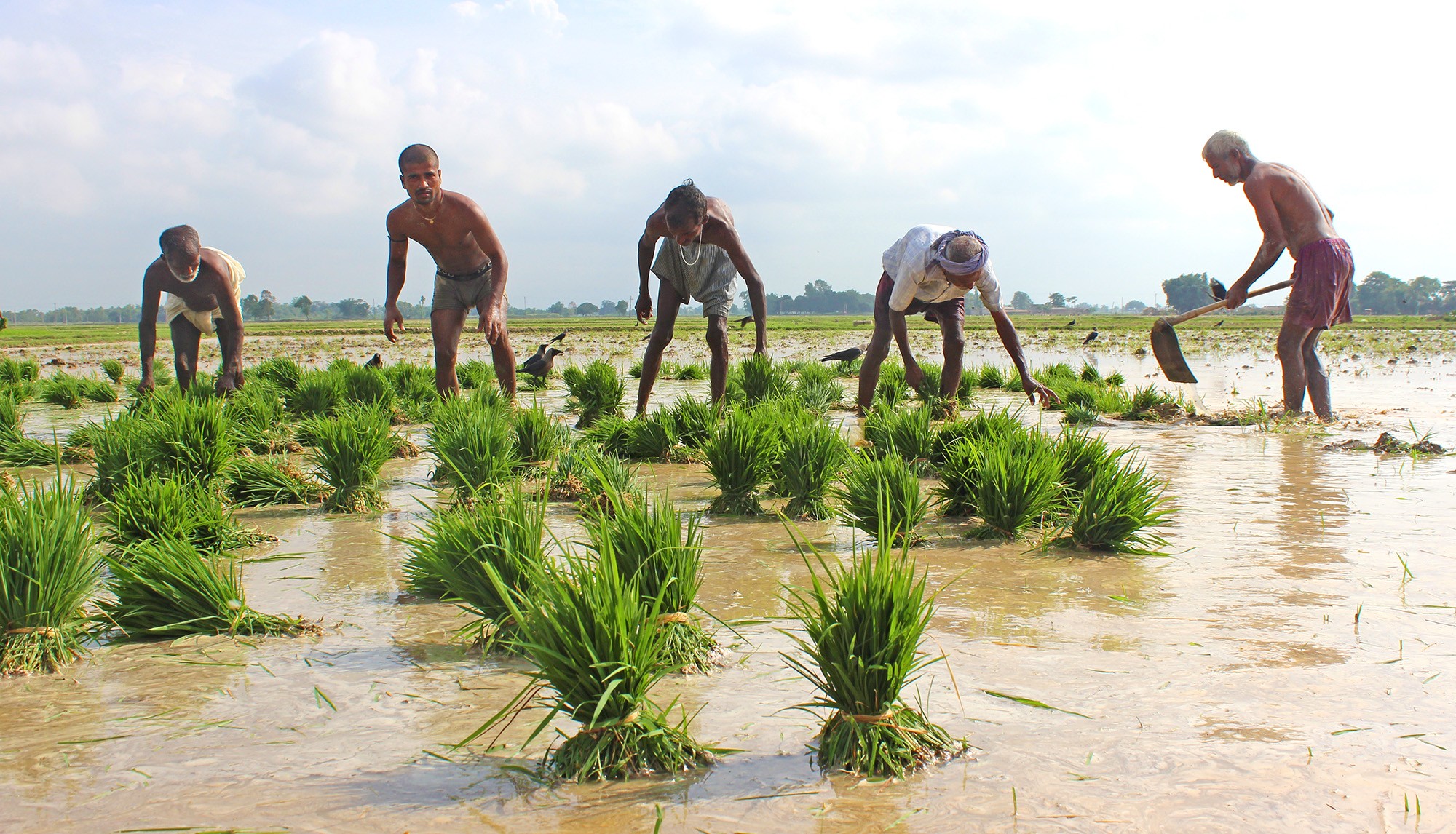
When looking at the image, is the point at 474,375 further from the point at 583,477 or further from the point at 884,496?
the point at 884,496

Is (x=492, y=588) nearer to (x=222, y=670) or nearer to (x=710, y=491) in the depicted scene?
(x=222, y=670)

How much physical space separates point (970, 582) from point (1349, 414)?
656cm

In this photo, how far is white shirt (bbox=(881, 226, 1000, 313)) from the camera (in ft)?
21.3

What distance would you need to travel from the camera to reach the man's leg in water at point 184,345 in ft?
26.6

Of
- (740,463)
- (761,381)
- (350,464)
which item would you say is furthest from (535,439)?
(761,381)

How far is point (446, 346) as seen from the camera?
23.3ft

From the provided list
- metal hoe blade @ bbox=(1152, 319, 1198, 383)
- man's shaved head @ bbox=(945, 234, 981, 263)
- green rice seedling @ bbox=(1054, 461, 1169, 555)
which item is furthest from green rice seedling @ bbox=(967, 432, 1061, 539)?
metal hoe blade @ bbox=(1152, 319, 1198, 383)

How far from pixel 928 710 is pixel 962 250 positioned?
4.58 meters

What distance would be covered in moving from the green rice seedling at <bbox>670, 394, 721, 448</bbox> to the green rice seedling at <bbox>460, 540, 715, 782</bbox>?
365 centimetres

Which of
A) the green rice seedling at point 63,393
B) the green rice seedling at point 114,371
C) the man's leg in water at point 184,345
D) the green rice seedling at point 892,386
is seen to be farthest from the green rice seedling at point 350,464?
the green rice seedling at point 114,371

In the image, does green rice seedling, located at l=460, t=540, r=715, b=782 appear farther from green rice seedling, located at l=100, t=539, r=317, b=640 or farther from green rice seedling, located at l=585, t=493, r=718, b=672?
green rice seedling, located at l=100, t=539, r=317, b=640

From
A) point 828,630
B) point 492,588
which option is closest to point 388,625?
point 492,588

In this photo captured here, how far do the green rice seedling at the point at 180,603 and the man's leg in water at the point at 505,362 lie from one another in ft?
14.2

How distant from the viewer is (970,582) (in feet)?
10.1
